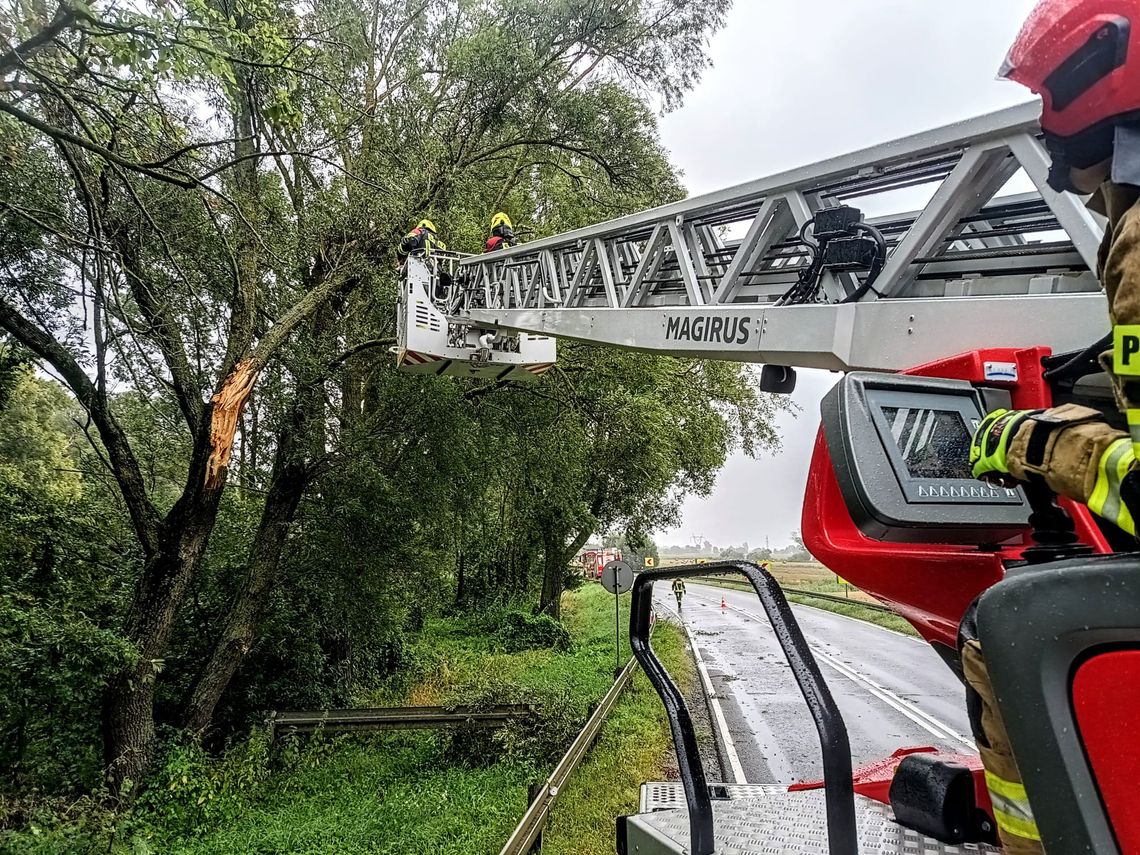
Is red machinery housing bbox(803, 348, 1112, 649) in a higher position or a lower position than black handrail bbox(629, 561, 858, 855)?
higher

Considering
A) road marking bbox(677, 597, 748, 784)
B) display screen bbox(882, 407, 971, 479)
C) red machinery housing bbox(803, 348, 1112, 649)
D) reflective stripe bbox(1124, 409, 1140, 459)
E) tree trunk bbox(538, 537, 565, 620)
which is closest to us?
reflective stripe bbox(1124, 409, 1140, 459)

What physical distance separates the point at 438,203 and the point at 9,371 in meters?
5.88

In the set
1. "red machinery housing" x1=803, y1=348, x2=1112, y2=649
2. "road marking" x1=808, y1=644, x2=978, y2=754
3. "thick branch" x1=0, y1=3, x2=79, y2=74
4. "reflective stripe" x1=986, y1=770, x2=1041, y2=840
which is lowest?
"road marking" x1=808, y1=644, x2=978, y2=754

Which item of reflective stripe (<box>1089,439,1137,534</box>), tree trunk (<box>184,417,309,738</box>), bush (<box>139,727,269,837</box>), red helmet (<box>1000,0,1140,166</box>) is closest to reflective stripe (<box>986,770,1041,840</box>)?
reflective stripe (<box>1089,439,1137,534</box>)

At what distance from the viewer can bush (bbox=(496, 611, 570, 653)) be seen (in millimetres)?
16469

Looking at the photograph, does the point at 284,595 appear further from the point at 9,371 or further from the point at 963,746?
the point at 963,746

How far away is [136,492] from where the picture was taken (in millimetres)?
7672

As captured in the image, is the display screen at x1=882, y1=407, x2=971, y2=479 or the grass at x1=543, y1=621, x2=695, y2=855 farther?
the grass at x1=543, y1=621, x2=695, y2=855

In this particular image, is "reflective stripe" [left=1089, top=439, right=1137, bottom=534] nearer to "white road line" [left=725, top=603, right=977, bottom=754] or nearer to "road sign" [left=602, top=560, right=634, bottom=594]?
"white road line" [left=725, top=603, right=977, bottom=754]

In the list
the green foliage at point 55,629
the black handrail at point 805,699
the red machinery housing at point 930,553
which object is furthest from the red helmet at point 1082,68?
the green foliage at point 55,629

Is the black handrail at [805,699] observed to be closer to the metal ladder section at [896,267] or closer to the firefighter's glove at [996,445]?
the firefighter's glove at [996,445]

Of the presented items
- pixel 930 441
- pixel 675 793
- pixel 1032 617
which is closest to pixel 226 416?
pixel 675 793

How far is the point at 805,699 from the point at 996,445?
627mm

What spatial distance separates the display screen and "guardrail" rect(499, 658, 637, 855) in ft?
16.1
